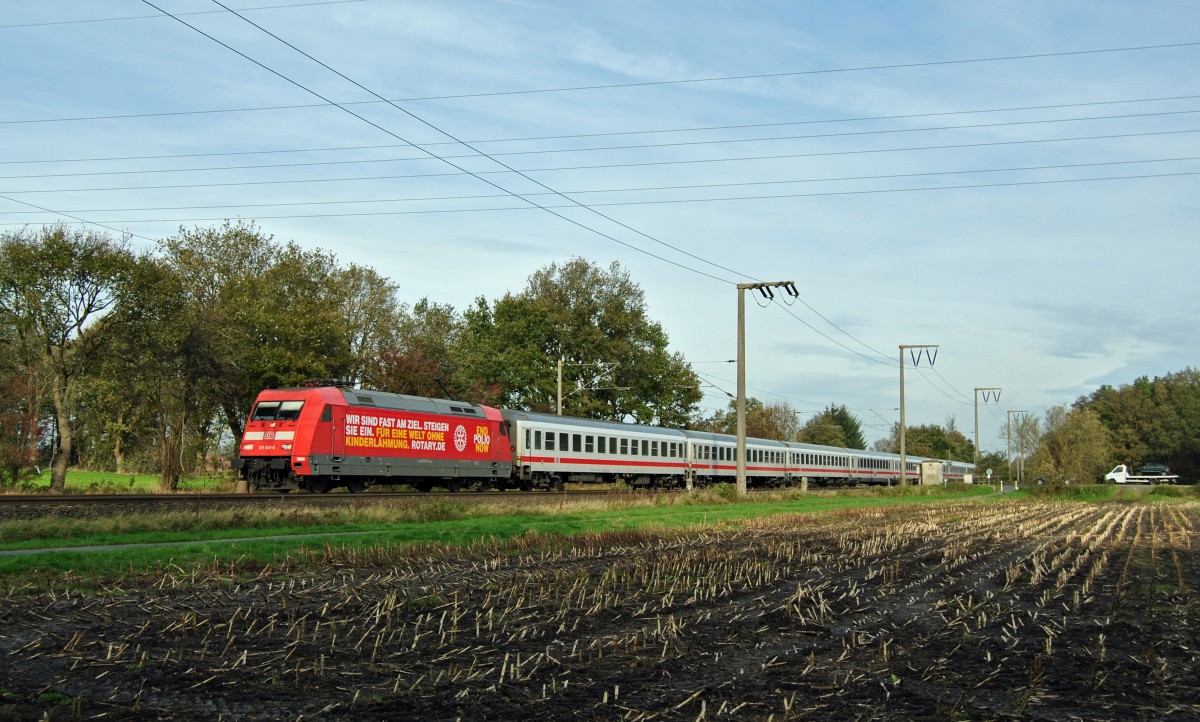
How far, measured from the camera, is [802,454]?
68.0 m

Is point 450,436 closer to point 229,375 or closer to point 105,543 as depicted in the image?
point 229,375

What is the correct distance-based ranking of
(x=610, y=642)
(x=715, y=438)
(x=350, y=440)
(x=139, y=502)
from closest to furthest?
(x=610, y=642) → (x=139, y=502) → (x=350, y=440) → (x=715, y=438)

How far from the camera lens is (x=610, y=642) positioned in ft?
29.2

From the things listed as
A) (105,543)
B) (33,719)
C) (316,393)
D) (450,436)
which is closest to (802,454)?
(450,436)

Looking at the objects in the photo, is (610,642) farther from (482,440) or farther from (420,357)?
(420,357)

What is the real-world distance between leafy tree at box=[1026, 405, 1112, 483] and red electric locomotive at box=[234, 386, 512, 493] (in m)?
43.1

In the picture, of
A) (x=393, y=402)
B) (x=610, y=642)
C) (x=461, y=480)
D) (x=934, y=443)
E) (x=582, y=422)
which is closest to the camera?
(x=610, y=642)

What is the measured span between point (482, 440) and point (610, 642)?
101ft

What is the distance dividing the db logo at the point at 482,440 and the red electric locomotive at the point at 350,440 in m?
0.33

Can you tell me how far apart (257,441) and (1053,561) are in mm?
23753

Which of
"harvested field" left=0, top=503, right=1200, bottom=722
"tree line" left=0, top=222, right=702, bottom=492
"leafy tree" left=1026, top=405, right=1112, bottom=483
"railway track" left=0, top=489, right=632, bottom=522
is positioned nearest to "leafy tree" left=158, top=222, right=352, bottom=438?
"tree line" left=0, top=222, right=702, bottom=492

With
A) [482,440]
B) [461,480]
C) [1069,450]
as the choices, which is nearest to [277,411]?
Answer: [482,440]

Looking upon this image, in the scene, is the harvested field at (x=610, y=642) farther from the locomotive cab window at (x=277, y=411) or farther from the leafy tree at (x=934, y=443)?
the leafy tree at (x=934, y=443)

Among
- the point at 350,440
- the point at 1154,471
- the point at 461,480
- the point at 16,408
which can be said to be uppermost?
the point at 16,408
